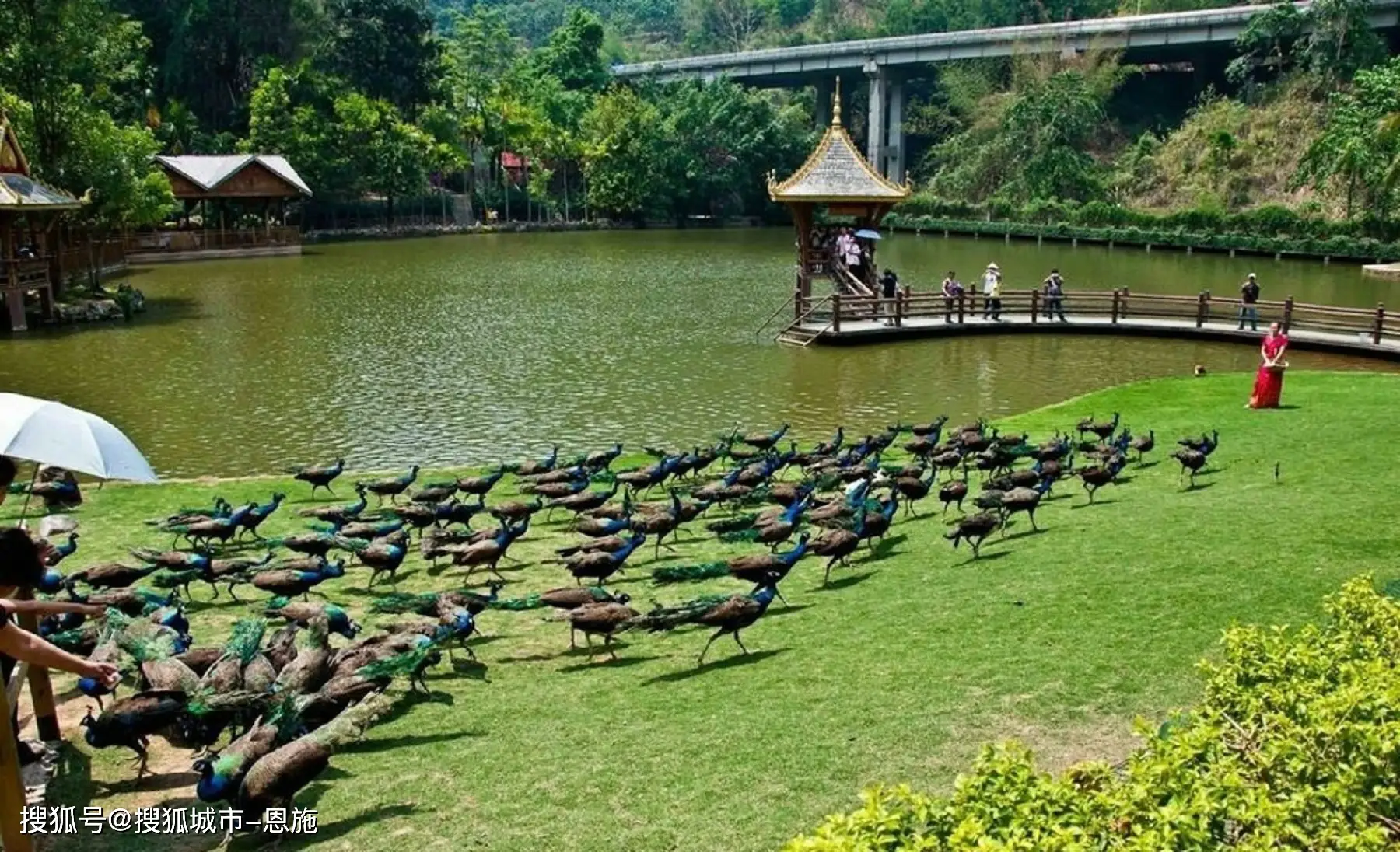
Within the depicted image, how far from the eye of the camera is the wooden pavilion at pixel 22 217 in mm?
36188

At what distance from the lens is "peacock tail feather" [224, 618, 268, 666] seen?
31.9ft

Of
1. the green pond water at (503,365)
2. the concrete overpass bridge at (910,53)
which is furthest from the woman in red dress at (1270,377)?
the concrete overpass bridge at (910,53)

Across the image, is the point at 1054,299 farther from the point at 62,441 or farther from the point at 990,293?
the point at 62,441

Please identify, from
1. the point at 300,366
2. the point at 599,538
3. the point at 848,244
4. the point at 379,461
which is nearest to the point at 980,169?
the point at 848,244

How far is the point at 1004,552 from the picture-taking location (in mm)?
13703

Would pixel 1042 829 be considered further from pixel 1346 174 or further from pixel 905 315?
pixel 1346 174

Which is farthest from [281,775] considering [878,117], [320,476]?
[878,117]

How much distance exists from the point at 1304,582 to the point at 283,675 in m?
9.41

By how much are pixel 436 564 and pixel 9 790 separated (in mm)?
7959

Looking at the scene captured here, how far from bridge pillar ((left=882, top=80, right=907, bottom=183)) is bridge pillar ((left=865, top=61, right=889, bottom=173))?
0.47 m

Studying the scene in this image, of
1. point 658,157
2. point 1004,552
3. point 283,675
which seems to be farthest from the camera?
point 658,157

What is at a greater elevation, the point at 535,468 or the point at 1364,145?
the point at 1364,145

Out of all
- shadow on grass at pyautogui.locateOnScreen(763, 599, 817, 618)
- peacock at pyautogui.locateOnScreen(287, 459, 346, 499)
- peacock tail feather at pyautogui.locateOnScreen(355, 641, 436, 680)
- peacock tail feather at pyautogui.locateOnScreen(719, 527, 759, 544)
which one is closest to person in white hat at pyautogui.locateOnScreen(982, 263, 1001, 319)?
peacock at pyautogui.locateOnScreen(287, 459, 346, 499)

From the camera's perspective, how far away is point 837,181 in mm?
36344
